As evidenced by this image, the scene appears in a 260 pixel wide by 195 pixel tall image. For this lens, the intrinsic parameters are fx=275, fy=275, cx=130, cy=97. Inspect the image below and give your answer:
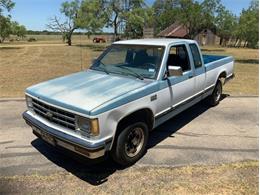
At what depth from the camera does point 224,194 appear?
12.0 feet

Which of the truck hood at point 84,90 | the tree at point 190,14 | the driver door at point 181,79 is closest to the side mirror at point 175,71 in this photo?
the driver door at point 181,79

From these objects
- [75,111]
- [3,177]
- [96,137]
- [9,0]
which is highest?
[9,0]

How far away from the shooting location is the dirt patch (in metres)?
3.76

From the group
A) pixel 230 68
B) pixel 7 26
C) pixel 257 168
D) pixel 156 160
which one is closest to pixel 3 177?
pixel 156 160

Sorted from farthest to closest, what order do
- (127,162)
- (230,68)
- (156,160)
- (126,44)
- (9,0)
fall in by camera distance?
1. (9,0)
2. (230,68)
3. (126,44)
4. (156,160)
5. (127,162)

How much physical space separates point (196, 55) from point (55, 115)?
3480 mm

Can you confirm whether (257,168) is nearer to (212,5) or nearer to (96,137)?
(96,137)

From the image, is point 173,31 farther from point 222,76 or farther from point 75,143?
point 75,143

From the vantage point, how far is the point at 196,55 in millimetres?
6047

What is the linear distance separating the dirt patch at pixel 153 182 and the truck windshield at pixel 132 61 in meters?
1.61

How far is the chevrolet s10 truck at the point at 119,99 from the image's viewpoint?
3693 mm

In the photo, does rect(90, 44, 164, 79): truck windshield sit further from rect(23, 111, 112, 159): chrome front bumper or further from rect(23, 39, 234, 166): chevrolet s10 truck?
rect(23, 111, 112, 159): chrome front bumper

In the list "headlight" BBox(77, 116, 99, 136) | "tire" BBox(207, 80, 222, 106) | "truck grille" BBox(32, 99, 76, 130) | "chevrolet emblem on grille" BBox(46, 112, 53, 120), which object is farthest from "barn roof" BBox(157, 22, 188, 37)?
"headlight" BBox(77, 116, 99, 136)

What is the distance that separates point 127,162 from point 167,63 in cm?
188
